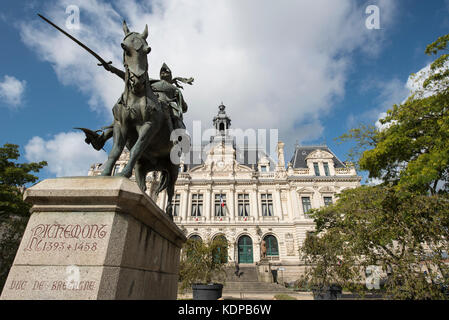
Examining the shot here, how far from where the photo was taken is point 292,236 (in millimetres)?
26766

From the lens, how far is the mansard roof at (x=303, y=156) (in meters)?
32.6

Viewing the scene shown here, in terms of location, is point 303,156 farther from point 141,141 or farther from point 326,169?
point 141,141

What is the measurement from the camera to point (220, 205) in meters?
29.2

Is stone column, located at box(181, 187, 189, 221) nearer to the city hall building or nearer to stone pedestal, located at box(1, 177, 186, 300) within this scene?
the city hall building

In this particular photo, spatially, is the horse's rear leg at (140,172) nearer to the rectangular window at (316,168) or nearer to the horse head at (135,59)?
the horse head at (135,59)

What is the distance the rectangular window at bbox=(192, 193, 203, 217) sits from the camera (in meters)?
29.0

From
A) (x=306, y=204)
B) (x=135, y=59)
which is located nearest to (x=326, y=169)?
(x=306, y=204)

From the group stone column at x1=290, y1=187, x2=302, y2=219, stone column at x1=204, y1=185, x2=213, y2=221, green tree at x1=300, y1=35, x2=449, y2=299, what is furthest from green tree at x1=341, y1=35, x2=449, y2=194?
stone column at x1=204, y1=185, x2=213, y2=221

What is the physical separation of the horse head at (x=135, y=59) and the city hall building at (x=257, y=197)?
24.2 metres

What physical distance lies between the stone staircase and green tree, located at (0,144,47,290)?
1343 cm

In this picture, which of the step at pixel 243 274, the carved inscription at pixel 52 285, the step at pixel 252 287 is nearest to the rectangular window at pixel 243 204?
the step at pixel 243 274
